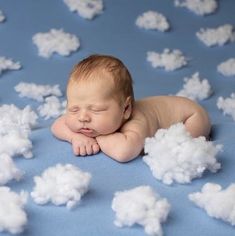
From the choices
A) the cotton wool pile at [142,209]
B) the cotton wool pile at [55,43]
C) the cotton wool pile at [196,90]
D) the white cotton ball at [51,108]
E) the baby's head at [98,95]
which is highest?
the baby's head at [98,95]

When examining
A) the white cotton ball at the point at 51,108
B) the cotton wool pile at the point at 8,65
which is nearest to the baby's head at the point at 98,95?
the white cotton ball at the point at 51,108

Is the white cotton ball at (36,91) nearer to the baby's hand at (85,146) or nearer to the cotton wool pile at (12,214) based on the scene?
the baby's hand at (85,146)

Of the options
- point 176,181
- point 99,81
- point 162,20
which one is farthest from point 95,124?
point 162,20

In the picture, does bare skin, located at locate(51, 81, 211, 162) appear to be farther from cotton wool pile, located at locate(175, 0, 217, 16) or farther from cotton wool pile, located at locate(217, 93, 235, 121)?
cotton wool pile, located at locate(175, 0, 217, 16)

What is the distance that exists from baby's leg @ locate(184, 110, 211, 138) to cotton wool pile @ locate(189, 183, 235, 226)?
0.35 m

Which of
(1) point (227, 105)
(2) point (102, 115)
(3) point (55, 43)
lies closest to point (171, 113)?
(2) point (102, 115)

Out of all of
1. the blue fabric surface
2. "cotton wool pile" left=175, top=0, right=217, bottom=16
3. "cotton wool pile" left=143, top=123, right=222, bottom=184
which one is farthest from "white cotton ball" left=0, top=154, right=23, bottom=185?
"cotton wool pile" left=175, top=0, right=217, bottom=16

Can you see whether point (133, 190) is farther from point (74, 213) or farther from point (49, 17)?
point (49, 17)

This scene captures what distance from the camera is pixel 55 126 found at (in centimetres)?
129

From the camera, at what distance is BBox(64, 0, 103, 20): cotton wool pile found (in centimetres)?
204

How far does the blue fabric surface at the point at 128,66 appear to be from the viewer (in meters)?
1.01

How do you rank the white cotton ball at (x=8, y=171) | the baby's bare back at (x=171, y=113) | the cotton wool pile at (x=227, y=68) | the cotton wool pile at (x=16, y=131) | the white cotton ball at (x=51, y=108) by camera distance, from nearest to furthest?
the white cotton ball at (x=8, y=171) → the cotton wool pile at (x=16, y=131) → the baby's bare back at (x=171, y=113) → the white cotton ball at (x=51, y=108) → the cotton wool pile at (x=227, y=68)

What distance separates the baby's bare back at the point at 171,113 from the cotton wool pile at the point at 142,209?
1.03 feet

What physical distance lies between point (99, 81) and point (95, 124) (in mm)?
89
